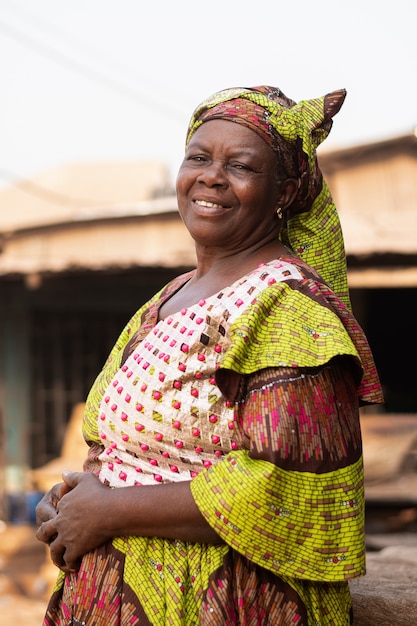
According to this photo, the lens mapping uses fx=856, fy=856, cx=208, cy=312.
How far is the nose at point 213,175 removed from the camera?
1982 mm

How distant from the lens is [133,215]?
42.2ft

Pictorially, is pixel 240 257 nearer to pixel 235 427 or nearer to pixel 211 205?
pixel 211 205

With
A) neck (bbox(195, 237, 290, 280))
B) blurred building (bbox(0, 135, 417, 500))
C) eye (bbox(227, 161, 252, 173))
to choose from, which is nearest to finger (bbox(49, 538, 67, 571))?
neck (bbox(195, 237, 290, 280))

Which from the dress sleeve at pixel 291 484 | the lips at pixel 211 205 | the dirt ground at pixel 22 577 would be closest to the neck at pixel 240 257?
the lips at pixel 211 205

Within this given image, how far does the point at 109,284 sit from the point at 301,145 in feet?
24.6

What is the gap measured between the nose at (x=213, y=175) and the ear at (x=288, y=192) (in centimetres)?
15

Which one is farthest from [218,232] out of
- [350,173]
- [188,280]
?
[350,173]

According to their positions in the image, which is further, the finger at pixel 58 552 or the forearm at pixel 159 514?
the finger at pixel 58 552

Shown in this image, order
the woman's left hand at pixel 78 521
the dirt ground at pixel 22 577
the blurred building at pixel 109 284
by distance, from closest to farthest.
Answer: the woman's left hand at pixel 78 521 → the dirt ground at pixel 22 577 → the blurred building at pixel 109 284

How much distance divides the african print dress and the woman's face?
12cm

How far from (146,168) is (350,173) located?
30322 millimetres

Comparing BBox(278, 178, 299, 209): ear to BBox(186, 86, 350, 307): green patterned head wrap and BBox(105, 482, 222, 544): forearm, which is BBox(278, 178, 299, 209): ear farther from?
BBox(105, 482, 222, 544): forearm

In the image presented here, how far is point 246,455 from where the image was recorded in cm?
179

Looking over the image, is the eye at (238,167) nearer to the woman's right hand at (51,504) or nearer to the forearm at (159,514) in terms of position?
the forearm at (159,514)
